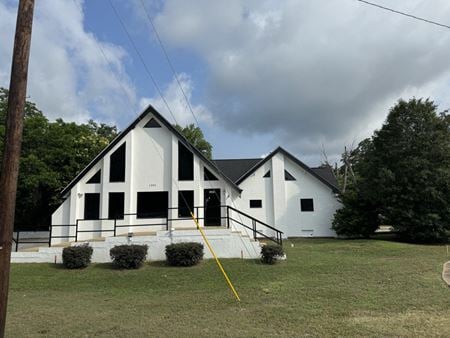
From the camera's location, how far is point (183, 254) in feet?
42.7

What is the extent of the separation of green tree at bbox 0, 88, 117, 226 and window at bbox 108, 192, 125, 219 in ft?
24.0

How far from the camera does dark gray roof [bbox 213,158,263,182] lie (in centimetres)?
2717

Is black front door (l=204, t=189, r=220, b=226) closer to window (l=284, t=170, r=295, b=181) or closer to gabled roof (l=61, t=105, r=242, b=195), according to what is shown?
gabled roof (l=61, t=105, r=242, b=195)

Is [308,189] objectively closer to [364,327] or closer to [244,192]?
[244,192]

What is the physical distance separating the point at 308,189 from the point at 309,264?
12.5 meters

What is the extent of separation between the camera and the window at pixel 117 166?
18.8 metres

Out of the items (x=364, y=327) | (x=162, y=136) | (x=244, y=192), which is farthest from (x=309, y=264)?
(x=244, y=192)

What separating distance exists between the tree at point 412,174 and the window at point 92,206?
15.9 m

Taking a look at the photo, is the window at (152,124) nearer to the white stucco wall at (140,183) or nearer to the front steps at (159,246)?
the white stucco wall at (140,183)

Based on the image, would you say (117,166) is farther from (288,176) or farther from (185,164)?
(288,176)

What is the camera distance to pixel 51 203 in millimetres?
25734

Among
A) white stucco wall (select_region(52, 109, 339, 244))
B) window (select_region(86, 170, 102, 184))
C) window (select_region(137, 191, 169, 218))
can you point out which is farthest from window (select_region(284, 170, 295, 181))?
window (select_region(86, 170, 102, 184))

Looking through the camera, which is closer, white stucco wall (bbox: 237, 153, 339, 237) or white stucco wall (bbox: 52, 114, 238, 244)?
white stucco wall (bbox: 52, 114, 238, 244)

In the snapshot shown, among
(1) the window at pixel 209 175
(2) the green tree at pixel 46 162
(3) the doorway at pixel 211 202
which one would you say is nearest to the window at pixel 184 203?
(3) the doorway at pixel 211 202
